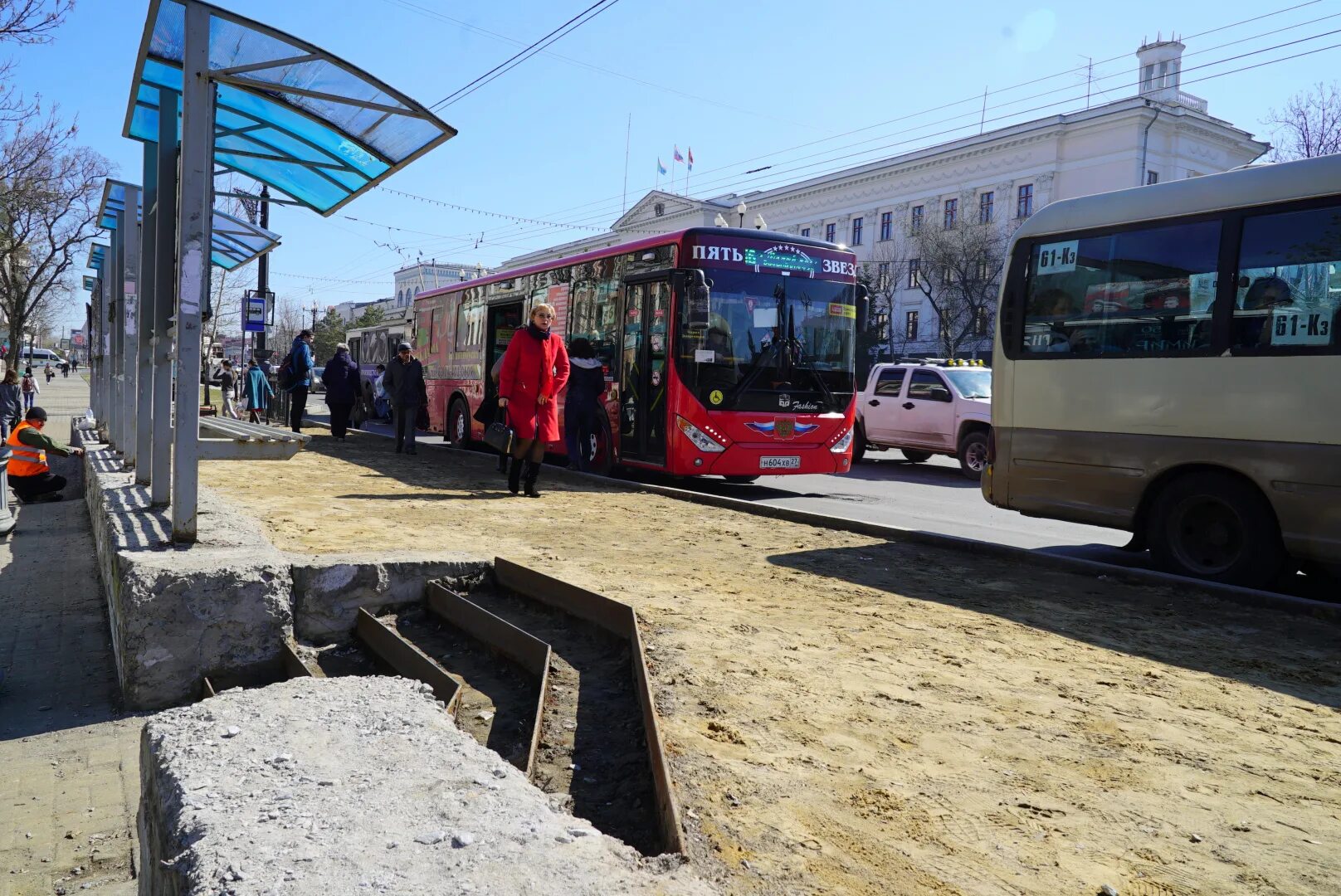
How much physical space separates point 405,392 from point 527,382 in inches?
287

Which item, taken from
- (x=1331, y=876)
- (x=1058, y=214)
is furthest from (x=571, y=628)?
(x=1058, y=214)

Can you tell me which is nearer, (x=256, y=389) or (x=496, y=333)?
(x=496, y=333)

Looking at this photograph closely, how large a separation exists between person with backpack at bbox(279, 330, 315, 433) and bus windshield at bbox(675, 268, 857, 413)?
970 centimetres

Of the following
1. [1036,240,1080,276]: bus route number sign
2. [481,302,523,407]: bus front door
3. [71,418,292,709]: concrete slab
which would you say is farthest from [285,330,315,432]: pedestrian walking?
[71,418,292,709]: concrete slab

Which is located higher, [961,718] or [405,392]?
[405,392]

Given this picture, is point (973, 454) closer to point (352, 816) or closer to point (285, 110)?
point (285, 110)

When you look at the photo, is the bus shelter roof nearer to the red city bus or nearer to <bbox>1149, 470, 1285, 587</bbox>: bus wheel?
the red city bus

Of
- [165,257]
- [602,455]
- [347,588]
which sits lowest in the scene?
[347,588]

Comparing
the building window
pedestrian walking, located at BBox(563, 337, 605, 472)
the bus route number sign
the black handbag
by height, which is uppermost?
the building window

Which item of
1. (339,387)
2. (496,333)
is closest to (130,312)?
(496,333)

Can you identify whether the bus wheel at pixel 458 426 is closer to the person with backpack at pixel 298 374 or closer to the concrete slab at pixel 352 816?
the person with backpack at pixel 298 374

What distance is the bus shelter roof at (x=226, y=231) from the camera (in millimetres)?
11266

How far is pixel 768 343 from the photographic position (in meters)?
12.5

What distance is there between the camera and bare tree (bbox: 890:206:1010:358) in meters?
46.6
